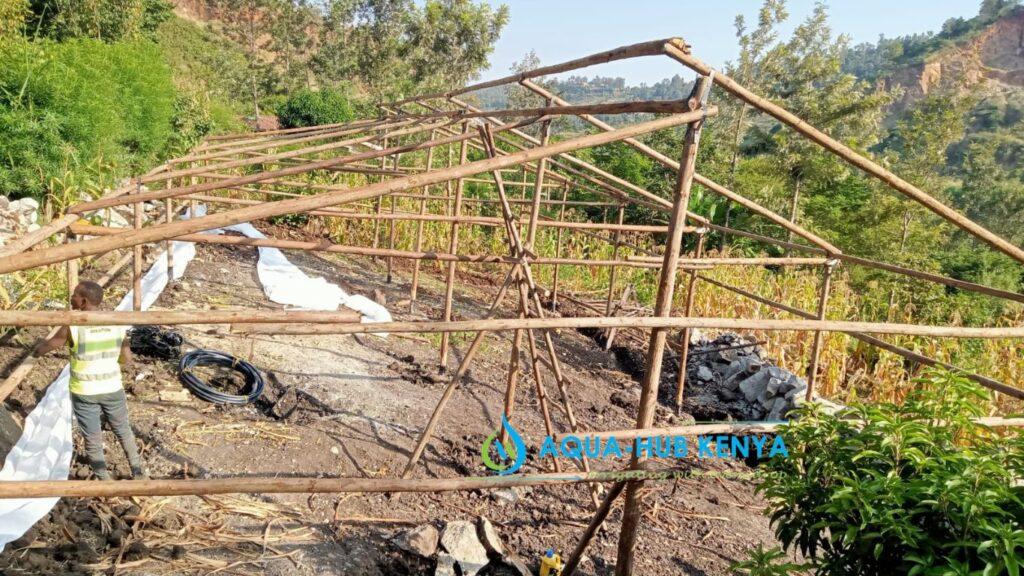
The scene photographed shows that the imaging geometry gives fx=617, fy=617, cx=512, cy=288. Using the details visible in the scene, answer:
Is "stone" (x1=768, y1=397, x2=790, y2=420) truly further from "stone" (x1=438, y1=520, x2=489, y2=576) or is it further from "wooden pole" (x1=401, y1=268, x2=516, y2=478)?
"stone" (x1=438, y1=520, x2=489, y2=576)

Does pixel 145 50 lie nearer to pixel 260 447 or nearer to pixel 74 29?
pixel 74 29

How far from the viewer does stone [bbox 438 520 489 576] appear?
3363mm

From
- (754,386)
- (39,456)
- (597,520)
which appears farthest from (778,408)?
(39,456)

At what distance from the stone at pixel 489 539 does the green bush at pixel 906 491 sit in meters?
1.77

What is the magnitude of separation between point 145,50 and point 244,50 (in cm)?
2384

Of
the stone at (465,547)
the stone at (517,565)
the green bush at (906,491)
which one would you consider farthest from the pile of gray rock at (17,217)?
the green bush at (906,491)

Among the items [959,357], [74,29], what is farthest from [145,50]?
[959,357]

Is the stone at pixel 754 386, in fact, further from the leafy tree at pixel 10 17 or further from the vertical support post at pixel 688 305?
the leafy tree at pixel 10 17

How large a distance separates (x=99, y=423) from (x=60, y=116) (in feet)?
21.4

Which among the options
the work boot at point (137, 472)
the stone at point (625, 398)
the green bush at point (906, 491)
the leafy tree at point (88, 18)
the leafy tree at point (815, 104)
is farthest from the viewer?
the leafy tree at point (88, 18)

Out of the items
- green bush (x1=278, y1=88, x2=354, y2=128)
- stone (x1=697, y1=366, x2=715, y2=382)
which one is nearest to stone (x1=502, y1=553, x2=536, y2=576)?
stone (x1=697, y1=366, x2=715, y2=382)

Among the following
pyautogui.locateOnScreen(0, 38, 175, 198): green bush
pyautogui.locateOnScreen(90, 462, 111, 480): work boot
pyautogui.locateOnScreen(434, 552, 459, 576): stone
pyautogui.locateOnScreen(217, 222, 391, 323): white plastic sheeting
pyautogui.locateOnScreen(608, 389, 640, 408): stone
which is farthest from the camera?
pyautogui.locateOnScreen(0, 38, 175, 198): green bush

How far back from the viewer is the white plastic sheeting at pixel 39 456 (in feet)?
9.71

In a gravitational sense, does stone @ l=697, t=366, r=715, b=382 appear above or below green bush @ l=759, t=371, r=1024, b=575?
below
